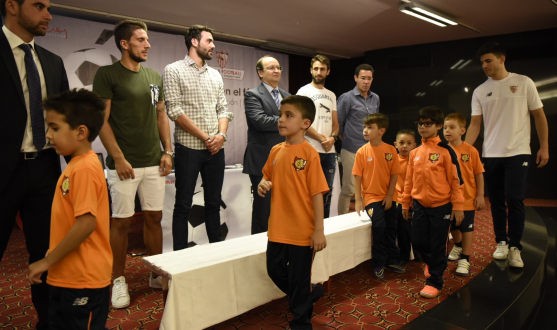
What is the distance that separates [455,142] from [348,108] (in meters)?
1.33

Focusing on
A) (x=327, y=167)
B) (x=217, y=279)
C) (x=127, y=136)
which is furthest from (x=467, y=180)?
(x=127, y=136)

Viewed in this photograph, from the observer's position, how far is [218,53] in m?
6.71

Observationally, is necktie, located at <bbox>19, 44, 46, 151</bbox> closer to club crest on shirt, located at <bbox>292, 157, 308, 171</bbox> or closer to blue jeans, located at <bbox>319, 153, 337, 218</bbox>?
club crest on shirt, located at <bbox>292, 157, 308, 171</bbox>

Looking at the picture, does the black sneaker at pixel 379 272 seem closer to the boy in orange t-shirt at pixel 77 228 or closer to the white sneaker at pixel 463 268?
the white sneaker at pixel 463 268

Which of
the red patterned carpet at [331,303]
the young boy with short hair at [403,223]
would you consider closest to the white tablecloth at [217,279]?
the red patterned carpet at [331,303]

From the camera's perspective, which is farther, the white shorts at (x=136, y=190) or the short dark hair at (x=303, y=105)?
the white shorts at (x=136, y=190)

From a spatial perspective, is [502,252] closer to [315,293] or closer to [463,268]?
[463,268]

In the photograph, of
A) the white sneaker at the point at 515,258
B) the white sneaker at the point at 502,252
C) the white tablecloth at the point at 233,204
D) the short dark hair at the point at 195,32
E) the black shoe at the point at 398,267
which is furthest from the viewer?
the white tablecloth at the point at 233,204

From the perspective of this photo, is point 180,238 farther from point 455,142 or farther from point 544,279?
point 544,279

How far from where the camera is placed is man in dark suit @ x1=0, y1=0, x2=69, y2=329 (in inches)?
61.2

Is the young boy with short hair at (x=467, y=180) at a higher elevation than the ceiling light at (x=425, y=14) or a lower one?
lower

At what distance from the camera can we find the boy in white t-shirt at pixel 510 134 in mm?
2783

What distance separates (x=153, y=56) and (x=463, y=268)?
520 cm

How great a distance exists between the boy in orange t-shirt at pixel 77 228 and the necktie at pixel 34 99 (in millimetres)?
331
